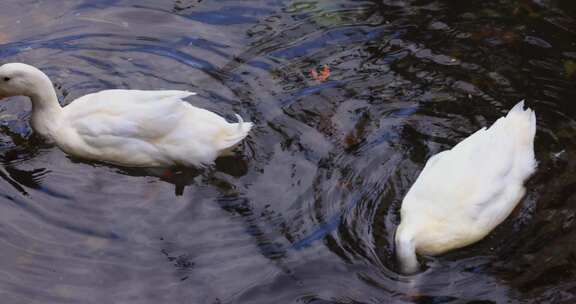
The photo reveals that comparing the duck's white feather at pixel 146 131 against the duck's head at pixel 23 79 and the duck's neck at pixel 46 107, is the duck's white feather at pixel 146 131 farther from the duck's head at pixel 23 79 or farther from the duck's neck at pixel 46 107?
the duck's head at pixel 23 79

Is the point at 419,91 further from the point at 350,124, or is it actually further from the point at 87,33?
the point at 87,33

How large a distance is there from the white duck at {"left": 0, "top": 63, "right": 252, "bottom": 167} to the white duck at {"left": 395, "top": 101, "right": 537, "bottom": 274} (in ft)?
4.49

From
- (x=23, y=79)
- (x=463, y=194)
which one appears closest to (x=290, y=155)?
(x=463, y=194)

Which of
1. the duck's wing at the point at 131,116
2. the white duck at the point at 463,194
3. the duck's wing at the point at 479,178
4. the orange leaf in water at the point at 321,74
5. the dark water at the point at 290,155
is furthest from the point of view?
the orange leaf in water at the point at 321,74

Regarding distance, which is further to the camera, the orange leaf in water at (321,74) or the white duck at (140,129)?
the orange leaf in water at (321,74)

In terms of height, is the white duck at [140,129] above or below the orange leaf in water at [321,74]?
above

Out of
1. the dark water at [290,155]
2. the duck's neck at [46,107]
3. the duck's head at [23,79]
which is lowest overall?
the dark water at [290,155]

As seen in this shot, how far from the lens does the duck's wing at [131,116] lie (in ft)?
18.5

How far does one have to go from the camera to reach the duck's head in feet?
19.3

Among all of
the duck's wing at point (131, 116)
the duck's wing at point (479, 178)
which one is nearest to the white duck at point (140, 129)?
the duck's wing at point (131, 116)

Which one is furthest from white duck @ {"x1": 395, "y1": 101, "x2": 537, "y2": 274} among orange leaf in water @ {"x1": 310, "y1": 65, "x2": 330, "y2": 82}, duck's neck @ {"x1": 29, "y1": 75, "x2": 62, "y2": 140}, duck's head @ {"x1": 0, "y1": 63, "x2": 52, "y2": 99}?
duck's head @ {"x1": 0, "y1": 63, "x2": 52, "y2": 99}

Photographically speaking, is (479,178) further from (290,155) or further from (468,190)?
(290,155)

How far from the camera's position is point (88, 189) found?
18.1 feet

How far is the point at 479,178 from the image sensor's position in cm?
521
